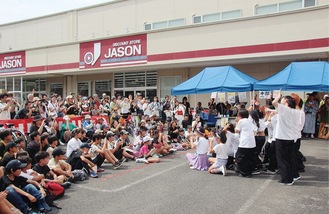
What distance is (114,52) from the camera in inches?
701

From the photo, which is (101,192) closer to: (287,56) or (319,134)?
(319,134)

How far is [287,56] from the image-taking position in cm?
1308

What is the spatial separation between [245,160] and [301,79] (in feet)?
11.3

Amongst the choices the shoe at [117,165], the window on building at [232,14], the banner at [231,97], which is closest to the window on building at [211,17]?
the window on building at [232,14]

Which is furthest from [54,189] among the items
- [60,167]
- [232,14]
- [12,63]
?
[12,63]

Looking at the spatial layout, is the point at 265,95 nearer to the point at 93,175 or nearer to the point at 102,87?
the point at 93,175

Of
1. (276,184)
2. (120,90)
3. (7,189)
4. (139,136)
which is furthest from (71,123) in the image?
(120,90)

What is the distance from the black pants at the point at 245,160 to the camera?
6.53 meters

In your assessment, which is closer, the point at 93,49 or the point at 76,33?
the point at 93,49

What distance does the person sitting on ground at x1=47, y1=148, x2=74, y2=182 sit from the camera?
591cm

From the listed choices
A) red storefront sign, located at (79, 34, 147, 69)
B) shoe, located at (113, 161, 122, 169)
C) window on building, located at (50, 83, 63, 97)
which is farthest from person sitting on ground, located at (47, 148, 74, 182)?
window on building, located at (50, 83, 63, 97)

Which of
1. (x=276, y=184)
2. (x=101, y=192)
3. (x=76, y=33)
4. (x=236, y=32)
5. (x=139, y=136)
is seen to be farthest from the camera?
(x=76, y=33)

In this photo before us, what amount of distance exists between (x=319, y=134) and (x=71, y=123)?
412 inches

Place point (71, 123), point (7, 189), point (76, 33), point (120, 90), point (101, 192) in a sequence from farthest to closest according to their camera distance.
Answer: point (76, 33) → point (120, 90) → point (71, 123) → point (101, 192) → point (7, 189)
